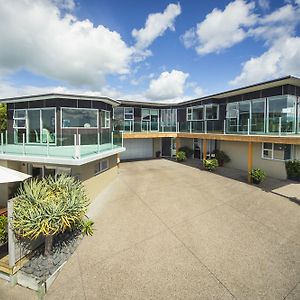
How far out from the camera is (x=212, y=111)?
2070 centimetres

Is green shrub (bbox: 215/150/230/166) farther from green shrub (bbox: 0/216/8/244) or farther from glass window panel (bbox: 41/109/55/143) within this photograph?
green shrub (bbox: 0/216/8/244)

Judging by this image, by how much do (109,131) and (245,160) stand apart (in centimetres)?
1172

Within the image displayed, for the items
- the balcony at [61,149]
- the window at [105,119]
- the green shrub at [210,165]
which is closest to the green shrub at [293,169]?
the green shrub at [210,165]

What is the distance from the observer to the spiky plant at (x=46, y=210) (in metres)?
6.78

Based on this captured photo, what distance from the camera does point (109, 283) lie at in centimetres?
619

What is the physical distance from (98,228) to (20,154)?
5.89 metres

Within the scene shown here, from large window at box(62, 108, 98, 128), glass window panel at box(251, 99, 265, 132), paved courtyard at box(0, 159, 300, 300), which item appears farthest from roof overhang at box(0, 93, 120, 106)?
glass window panel at box(251, 99, 265, 132)

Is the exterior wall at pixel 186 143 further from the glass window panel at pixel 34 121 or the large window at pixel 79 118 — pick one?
the glass window panel at pixel 34 121

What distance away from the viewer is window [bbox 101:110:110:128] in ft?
52.1

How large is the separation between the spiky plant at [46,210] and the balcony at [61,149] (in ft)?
6.62

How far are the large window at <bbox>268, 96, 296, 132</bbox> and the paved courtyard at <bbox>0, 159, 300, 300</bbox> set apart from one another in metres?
4.14

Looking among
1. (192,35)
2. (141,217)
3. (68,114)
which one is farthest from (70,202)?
(192,35)

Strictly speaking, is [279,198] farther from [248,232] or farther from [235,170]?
[235,170]

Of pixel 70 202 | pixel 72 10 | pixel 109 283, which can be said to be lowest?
pixel 109 283
